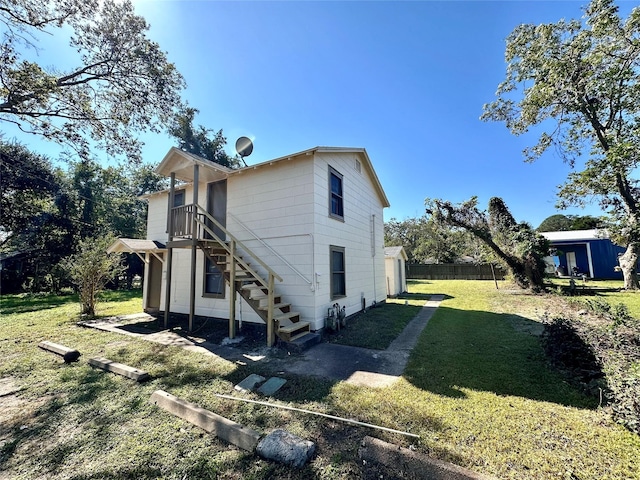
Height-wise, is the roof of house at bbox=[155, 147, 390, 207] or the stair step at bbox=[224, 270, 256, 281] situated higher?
the roof of house at bbox=[155, 147, 390, 207]

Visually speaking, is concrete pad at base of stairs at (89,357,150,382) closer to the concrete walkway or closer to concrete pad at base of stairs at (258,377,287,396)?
the concrete walkway

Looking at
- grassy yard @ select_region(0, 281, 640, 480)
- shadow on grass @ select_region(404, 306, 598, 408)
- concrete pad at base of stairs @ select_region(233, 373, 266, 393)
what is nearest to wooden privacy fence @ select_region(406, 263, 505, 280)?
shadow on grass @ select_region(404, 306, 598, 408)

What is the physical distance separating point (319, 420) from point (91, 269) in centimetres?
1013

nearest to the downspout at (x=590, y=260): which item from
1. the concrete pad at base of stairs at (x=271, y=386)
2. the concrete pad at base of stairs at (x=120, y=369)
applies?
the concrete pad at base of stairs at (x=271, y=386)

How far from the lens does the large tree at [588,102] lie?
26.1 ft

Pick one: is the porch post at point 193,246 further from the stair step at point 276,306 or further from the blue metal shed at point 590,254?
the blue metal shed at point 590,254

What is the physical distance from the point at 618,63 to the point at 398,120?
638 cm


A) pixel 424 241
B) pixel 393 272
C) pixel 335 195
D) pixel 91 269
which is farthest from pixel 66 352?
pixel 424 241

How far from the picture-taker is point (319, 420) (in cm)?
308

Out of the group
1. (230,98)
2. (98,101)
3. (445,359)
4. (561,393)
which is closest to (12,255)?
(98,101)

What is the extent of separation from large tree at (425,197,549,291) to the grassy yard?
33.0ft

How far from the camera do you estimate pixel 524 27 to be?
1009 cm

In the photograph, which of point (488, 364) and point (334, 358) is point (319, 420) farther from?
point (488, 364)

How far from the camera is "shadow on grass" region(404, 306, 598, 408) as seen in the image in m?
3.65
